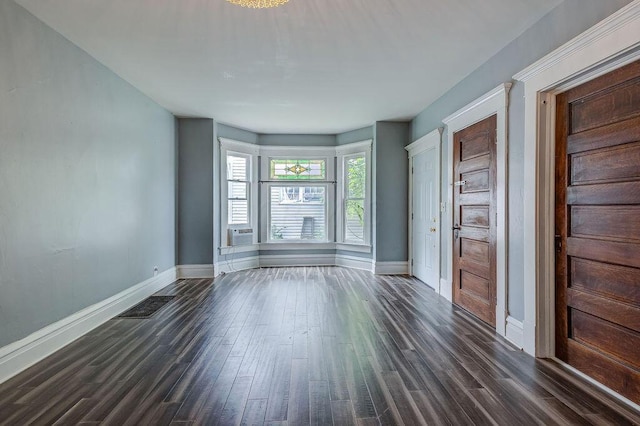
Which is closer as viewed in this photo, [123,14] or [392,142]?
[123,14]

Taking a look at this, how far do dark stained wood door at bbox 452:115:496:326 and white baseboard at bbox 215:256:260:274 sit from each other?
3.93 metres

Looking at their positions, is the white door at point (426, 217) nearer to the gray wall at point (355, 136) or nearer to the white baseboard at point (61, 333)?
the gray wall at point (355, 136)

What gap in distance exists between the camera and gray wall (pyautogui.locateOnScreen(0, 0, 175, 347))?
2494 millimetres

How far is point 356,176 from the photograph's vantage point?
6.77m

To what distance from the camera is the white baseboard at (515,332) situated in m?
2.88

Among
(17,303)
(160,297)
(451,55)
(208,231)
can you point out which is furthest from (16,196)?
(451,55)

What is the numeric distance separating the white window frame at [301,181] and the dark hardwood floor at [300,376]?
3.10 m

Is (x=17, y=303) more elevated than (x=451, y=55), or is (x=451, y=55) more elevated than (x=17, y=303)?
(x=451, y=55)

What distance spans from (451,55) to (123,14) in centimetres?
293

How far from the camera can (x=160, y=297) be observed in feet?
15.1

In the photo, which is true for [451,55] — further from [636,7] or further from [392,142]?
[392,142]

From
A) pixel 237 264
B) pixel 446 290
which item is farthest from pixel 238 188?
pixel 446 290

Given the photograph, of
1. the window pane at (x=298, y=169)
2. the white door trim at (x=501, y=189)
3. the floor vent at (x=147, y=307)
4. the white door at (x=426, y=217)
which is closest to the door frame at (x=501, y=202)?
the white door trim at (x=501, y=189)

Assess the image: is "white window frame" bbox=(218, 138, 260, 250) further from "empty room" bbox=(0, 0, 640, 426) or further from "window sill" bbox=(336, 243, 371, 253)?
"window sill" bbox=(336, 243, 371, 253)
